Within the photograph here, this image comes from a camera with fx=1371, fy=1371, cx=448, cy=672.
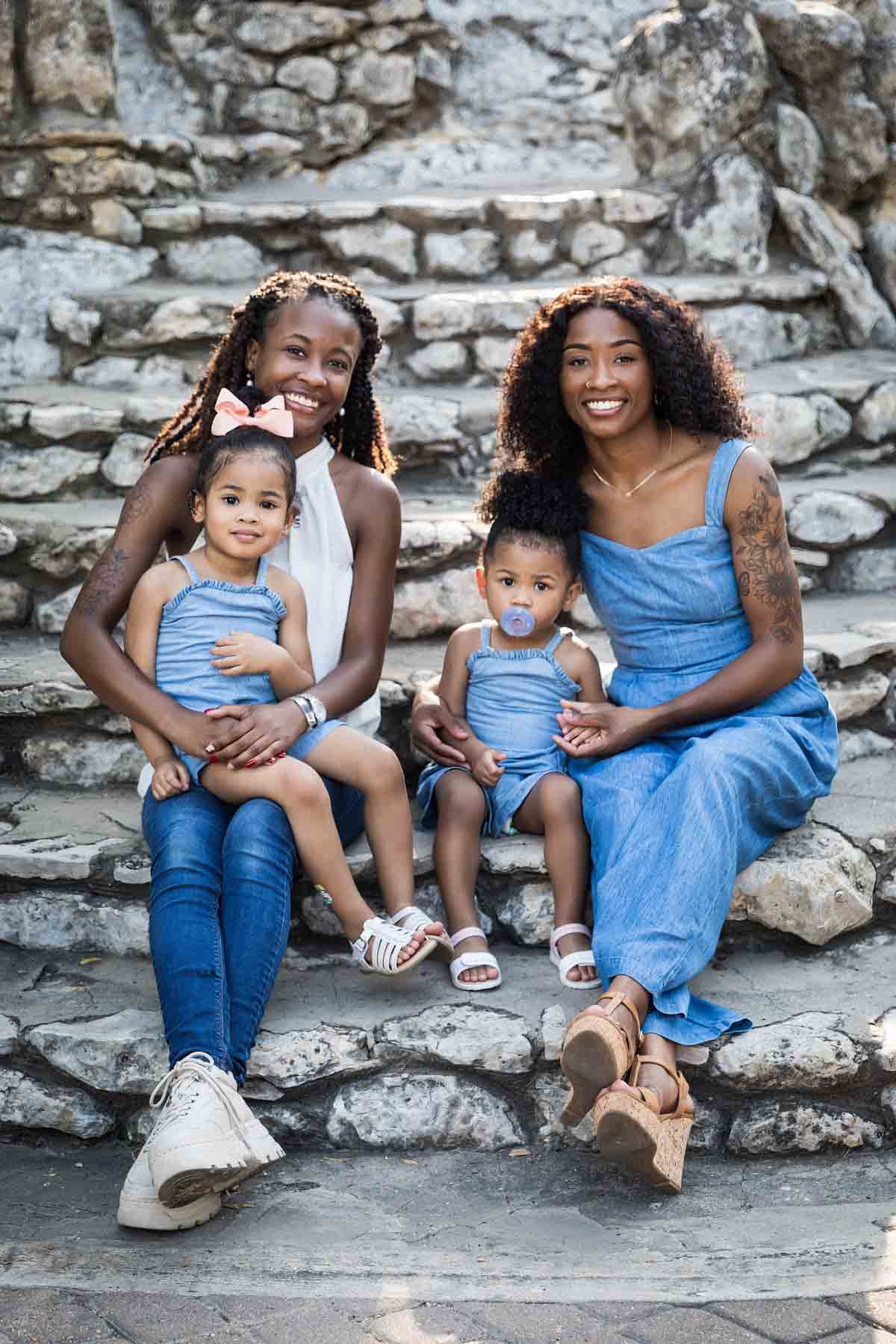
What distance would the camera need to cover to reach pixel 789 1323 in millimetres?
1983

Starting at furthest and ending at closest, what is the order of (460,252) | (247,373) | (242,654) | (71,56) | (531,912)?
1. (460,252)
2. (71,56)
3. (247,373)
4. (531,912)
5. (242,654)

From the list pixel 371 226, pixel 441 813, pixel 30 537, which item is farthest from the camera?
pixel 371 226

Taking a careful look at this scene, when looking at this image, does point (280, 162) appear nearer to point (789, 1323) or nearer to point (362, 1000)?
point (362, 1000)

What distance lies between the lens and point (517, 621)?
2.94m

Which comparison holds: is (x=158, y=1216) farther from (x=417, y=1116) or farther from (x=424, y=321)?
(x=424, y=321)

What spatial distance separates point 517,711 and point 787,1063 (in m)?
0.91

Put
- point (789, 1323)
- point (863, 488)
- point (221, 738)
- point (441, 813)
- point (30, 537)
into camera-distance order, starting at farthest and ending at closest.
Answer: point (863, 488) → point (30, 537) → point (441, 813) → point (221, 738) → point (789, 1323)

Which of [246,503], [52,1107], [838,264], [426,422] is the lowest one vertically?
[52,1107]

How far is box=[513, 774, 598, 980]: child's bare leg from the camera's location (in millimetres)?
2729

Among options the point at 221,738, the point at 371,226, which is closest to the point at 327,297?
the point at 221,738

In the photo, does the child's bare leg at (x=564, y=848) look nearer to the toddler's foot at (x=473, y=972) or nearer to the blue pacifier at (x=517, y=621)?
the toddler's foot at (x=473, y=972)

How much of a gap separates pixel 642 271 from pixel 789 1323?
150 inches

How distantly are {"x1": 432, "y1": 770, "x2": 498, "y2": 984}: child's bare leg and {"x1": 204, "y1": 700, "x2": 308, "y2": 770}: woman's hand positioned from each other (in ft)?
1.17

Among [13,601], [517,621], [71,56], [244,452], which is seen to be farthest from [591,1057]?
[71,56]
